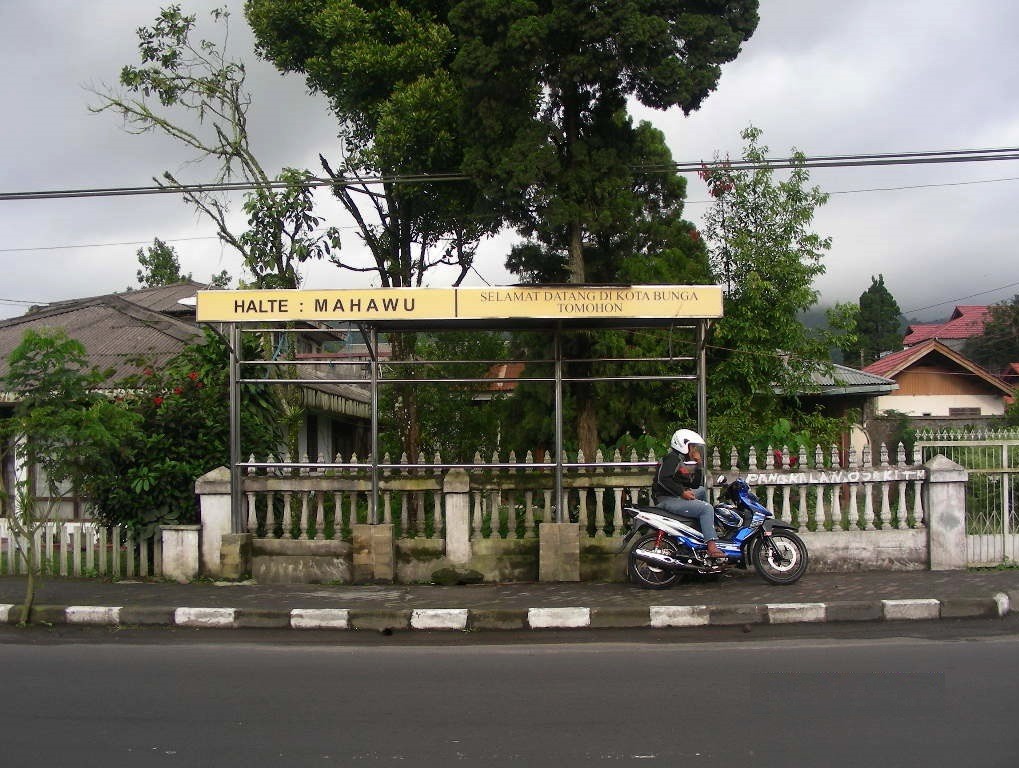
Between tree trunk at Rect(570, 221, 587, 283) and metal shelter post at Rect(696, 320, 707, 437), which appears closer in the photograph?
metal shelter post at Rect(696, 320, 707, 437)

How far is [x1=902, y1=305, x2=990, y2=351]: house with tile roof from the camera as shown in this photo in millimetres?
Result: 41969

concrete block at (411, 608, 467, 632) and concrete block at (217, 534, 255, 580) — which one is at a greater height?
concrete block at (217, 534, 255, 580)

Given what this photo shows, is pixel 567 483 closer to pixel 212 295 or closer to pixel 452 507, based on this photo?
pixel 452 507

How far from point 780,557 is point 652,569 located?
1.29m

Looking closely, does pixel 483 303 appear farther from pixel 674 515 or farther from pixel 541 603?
pixel 541 603

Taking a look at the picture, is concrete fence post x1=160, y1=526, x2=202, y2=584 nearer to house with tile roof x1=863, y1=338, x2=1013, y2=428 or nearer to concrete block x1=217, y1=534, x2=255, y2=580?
concrete block x1=217, y1=534, x2=255, y2=580

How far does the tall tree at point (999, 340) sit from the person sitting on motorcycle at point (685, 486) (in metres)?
34.5

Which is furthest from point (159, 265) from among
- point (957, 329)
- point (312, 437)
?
point (957, 329)

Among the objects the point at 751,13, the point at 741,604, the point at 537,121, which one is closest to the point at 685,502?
the point at 741,604

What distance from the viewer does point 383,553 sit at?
30.9ft

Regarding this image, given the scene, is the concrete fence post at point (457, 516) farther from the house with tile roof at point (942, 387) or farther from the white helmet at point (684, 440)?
the house with tile roof at point (942, 387)

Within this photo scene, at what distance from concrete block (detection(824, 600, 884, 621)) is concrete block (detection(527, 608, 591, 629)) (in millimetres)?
2157

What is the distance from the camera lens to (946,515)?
952 cm

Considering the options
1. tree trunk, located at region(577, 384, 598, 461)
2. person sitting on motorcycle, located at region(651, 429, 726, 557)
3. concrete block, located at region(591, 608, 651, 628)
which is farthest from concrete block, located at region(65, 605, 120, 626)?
tree trunk, located at region(577, 384, 598, 461)
